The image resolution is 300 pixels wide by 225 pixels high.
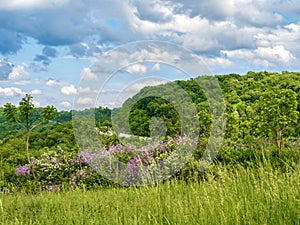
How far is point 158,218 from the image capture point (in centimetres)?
441

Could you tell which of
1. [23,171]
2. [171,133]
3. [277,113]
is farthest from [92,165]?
[277,113]

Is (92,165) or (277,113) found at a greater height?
(277,113)

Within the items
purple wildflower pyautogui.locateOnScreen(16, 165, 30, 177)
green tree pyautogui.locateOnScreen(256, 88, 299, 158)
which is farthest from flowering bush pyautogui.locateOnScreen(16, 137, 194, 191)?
green tree pyautogui.locateOnScreen(256, 88, 299, 158)

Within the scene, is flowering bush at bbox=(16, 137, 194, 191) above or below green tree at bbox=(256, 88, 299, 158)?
below

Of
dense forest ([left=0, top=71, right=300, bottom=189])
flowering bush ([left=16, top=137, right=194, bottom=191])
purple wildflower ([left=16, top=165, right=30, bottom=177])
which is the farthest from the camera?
purple wildflower ([left=16, top=165, right=30, bottom=177])

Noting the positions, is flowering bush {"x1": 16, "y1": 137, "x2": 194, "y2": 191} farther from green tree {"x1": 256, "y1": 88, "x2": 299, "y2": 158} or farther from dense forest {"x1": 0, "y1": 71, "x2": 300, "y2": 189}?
green tree {"x1": 256, "y1": 88, "x2": 299, "y2": 158}

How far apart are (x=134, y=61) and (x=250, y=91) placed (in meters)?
11.9

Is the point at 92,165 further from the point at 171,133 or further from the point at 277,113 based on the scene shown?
the point at 277,113

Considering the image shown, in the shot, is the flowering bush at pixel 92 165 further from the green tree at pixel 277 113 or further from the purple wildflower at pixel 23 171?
the green tree at pixel 277 113

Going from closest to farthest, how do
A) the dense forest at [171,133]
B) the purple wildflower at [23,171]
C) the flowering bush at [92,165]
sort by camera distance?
the flowering bush at [92,165], the dense forest at [171,133], the purple wildflower at [23,171]

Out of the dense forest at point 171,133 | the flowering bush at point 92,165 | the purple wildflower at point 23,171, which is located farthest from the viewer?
the purple wildflower at point 23,171

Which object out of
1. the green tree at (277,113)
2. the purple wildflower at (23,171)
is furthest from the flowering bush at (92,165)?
the green tree at (277,113)

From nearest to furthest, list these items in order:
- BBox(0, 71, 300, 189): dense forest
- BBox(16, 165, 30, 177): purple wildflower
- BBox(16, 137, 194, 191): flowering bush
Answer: BBox(16, 137, 194, 191): flowering bush → BBox(0, 71, 300, 189): dense forest → BBox(16, 165, 30, 177): purple wildflower

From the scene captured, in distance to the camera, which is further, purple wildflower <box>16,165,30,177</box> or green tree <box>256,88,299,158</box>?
purple wildflower <box>16,165,30,177</box>
